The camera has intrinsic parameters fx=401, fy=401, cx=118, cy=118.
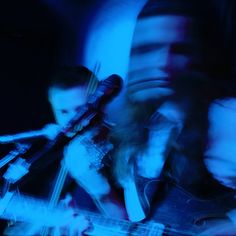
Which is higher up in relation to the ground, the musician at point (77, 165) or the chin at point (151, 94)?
the chin at point (151, 94)

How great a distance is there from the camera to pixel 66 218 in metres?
1.52

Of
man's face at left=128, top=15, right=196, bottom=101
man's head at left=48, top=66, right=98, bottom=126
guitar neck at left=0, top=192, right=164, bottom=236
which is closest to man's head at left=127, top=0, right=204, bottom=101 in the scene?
man's face at left=128, top=15, right=196, bottom=101

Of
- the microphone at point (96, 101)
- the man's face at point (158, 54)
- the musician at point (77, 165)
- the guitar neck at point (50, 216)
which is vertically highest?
the man's face at point (158, 54)

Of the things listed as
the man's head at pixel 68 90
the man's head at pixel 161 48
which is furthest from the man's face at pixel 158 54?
the man's head at pixel 68 90

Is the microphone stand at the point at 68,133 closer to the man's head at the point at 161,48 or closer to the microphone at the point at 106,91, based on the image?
the microphone at the point at 106,91

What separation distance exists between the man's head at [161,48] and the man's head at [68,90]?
167mm

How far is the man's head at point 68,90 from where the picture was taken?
152cm

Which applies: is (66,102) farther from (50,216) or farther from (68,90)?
(50,216)

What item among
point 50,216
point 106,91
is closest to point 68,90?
point 106,91

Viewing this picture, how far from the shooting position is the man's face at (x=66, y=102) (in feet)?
4.98

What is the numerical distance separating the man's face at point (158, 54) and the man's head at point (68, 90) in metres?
0.17

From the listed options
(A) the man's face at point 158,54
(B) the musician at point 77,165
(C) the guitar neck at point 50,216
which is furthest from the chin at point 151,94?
(C) the guitar neck at point 50,216

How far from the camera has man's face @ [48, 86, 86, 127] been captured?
152cm

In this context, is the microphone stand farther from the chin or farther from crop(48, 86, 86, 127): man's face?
the chin
